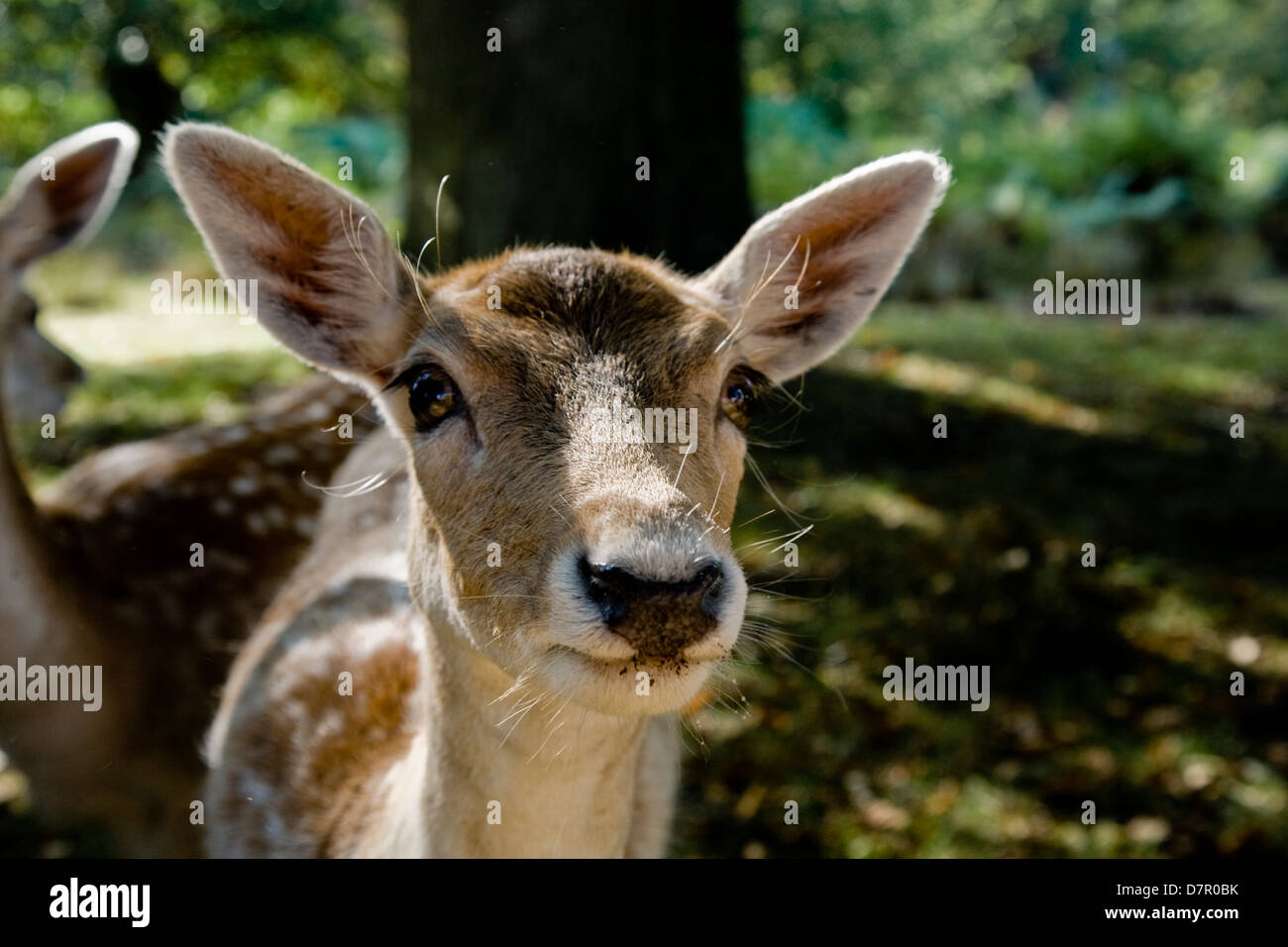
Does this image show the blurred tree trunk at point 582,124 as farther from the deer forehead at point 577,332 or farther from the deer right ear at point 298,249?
the deer forehead at point 577,332

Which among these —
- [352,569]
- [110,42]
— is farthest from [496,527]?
[110,42]

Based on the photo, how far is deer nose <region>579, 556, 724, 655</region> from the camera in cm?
207

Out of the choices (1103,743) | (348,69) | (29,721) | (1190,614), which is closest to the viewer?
(29,721)

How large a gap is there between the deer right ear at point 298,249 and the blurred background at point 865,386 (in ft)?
3.90

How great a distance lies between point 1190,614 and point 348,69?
32.6 feet

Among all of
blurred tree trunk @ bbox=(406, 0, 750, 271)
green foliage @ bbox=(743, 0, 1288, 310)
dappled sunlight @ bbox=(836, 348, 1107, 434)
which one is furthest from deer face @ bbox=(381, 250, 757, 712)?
green foliage @ bbox=(743, 0, 1288, 310)

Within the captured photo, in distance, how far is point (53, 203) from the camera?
4535 millimetres

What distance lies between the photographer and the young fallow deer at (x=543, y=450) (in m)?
2.19

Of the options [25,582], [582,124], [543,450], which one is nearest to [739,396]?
[543,450]

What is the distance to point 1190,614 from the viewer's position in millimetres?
5738

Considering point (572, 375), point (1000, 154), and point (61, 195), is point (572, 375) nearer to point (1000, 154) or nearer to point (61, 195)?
point (61, 195)

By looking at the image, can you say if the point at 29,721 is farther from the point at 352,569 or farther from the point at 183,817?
the point at 352,569

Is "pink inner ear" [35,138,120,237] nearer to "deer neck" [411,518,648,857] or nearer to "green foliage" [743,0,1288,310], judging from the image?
"deer neck" [411,518,648,857]

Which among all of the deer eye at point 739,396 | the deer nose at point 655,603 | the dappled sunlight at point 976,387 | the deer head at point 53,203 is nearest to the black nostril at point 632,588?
the deer nose at point 655,603
